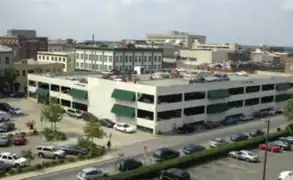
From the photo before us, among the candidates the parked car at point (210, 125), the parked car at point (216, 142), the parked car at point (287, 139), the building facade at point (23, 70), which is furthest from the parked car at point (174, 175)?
the building facade at point (23, 70)

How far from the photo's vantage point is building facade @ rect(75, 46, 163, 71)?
100250mm

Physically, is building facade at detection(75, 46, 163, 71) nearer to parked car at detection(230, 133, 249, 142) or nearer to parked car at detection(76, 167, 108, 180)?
parked car at detection(230, 133, 249, 142)

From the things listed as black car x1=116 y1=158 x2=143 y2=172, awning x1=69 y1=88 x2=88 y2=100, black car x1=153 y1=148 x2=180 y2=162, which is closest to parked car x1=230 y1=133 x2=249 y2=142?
black car x1=153 y1=148 x2=180 y2=162

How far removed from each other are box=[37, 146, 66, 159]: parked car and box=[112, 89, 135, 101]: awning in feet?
54.1

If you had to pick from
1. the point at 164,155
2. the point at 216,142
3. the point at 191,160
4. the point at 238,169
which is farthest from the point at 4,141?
the point at 238,169

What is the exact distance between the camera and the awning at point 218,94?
60.6 metres

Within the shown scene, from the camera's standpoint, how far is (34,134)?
172ft

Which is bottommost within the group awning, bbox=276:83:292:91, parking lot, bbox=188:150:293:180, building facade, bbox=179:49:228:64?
parking lot, bbox=188:150:293:180

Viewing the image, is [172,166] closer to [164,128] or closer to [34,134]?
[164,128]

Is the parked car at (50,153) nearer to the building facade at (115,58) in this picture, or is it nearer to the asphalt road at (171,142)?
the asphalt road at (171,142)

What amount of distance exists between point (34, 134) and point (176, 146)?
18.8 m

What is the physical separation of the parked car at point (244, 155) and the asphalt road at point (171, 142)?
263 inches

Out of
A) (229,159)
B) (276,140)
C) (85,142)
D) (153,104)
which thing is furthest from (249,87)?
(85,142)

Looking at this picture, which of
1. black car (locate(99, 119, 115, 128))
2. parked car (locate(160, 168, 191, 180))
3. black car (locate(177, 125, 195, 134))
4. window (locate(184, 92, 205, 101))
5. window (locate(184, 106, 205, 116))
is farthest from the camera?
window (locate(184, 106, 205, 116))
